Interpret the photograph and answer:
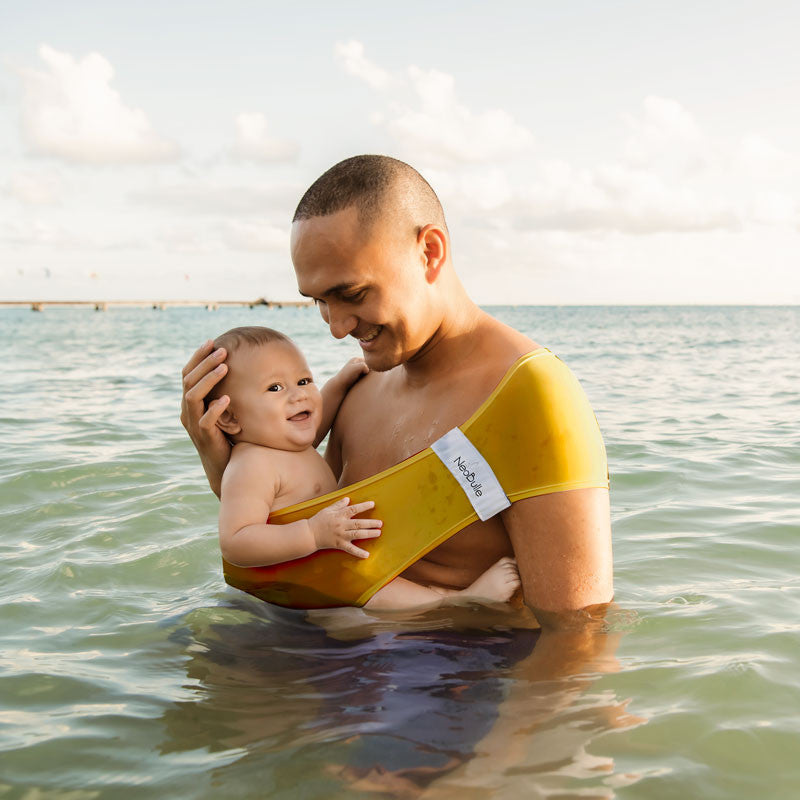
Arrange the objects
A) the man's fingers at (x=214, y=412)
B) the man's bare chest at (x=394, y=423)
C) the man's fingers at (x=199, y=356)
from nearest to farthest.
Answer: the man's bare chest at (x=394, y=423)
the man's fingers at (x=214, y=412)
the man's fingers at (x=199, y=356)

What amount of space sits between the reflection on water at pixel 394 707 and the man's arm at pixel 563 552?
0.15 m

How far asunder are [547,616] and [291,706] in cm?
84

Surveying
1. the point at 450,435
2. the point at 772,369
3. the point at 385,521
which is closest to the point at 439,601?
the point at 385,521

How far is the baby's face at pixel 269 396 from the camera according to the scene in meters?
3.19

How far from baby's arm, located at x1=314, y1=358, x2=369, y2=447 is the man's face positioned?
0.72 m

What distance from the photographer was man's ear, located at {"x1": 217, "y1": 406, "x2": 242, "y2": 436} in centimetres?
323

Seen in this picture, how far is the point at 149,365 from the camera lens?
1884cm

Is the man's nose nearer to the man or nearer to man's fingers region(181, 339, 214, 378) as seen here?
the man

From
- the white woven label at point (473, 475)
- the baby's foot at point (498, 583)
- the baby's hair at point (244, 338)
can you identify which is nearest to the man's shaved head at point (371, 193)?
the baby's hair at point (244, 338)

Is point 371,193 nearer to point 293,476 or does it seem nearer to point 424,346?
point 424,346

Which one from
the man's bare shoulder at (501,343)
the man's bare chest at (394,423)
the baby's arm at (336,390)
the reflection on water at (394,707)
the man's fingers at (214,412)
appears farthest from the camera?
the baby's arm at (336,390)

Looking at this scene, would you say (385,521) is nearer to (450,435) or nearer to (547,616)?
(450,435)

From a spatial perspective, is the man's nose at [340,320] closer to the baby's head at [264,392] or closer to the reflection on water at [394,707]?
the baby's head at [264,392]

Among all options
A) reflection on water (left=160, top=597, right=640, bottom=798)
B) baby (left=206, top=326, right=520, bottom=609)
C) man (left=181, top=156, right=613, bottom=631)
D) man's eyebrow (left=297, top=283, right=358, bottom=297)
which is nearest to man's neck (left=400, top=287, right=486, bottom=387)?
man (left=181, top=156, right=613, bottom=631)
